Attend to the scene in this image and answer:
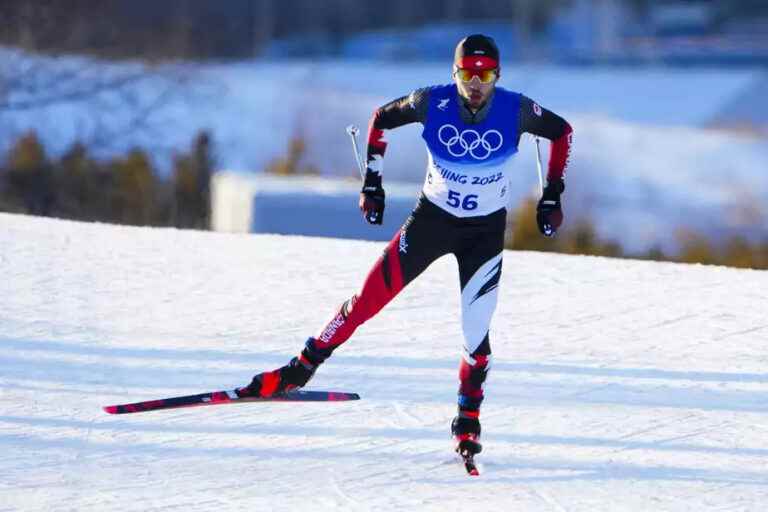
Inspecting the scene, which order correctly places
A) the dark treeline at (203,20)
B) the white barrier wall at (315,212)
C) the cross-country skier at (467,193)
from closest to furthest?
the cross-country skier at (467,193), the white barrier wall at (315,212), the dark treeline at (203,20)

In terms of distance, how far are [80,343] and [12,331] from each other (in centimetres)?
42

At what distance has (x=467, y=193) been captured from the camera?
597 centimetres

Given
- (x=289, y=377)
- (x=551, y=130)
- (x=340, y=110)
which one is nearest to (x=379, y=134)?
(x=551, y=130)

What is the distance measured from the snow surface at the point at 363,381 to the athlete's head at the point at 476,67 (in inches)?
54.2

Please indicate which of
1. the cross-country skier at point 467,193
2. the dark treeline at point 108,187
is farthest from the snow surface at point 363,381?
the dark treeline at point 108,187

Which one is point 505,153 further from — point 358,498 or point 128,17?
point 128,17

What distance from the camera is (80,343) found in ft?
25.2

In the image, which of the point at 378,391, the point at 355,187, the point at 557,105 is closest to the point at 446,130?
the point at 378,391

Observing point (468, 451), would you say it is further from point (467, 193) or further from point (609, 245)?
point (609, 245)

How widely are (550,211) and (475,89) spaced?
0.62m

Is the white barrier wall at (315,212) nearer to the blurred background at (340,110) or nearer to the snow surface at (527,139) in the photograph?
the blurred background at (340,110)

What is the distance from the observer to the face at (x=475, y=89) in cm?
580

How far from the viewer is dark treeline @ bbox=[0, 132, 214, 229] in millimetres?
19781

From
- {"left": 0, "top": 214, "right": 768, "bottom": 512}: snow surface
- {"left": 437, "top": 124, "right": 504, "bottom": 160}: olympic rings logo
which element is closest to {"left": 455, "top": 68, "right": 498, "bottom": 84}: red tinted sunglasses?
{"left": 437, "top": 124, "right": 504, "bottom": 160}: olympic rings logo
